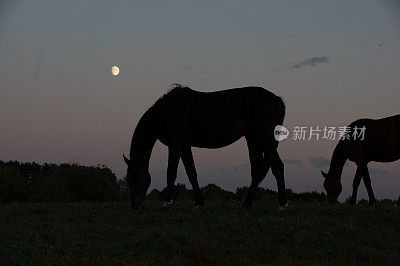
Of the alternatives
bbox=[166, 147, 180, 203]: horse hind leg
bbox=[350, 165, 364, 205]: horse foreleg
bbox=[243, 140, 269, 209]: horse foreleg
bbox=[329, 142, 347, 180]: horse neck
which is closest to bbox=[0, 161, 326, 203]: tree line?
bbox=[329, 142, 347, 180]: horse neck

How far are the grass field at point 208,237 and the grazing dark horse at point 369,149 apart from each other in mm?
4327

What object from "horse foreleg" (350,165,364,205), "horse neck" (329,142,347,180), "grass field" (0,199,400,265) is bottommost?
"grass field" (0,199,400,265)

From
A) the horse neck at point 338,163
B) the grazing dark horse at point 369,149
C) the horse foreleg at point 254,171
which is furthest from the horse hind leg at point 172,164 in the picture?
the horse neck at point 338,163

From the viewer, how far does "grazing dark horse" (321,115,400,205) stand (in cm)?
1778

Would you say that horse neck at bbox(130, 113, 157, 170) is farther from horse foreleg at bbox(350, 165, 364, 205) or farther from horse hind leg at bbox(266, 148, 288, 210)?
horse foreleg at bbox(350, 165, 364, 205)

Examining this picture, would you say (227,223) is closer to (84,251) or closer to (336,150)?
(84,251)

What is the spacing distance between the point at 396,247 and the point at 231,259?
11.8 ft

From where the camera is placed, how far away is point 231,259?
343 inches

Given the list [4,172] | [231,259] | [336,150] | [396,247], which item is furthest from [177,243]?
[4,172]

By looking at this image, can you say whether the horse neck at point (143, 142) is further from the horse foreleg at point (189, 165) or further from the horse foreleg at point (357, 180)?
the horse foreleg at point (357, 180)

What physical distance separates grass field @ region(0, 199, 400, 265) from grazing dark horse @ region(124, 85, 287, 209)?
1.07m

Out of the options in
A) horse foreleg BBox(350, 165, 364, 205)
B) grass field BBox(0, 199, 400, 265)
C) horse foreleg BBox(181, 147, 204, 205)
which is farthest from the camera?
horse foreleg BBox(350, 165, 364, 205)

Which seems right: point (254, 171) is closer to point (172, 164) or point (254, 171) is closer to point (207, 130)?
point (207, 130)

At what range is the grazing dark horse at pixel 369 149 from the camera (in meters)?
17.8
